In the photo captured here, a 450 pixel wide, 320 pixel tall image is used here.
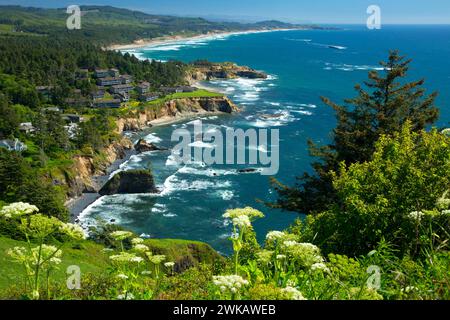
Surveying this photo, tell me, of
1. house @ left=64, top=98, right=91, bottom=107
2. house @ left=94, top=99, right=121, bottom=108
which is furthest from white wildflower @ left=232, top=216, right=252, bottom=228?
house @ left=64, top=98, right=91, bottom=107

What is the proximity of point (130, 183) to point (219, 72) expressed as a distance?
336ft

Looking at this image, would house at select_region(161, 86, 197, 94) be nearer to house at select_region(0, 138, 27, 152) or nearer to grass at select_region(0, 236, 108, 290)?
house at select_region(0, 138, 27, 152)

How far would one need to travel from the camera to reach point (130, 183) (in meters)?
58.0

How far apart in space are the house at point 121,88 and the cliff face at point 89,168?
35.9 metres

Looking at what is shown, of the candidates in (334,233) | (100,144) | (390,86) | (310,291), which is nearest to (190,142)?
(100,144)

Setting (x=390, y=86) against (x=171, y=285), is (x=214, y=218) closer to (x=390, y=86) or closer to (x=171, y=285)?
(x=390, y=86)

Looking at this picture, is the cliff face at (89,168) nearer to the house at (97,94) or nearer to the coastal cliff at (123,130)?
the coastal cliff at (123,130)

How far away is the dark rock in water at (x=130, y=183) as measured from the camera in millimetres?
57844

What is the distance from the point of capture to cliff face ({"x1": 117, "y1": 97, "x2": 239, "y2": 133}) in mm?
95875

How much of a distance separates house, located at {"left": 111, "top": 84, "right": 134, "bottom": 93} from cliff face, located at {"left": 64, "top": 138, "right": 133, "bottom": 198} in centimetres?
3587

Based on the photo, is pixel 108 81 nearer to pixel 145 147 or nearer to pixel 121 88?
pixel 121 88

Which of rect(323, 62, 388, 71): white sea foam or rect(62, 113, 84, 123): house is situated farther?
rect(323, 62, 388, 71): white sea foam

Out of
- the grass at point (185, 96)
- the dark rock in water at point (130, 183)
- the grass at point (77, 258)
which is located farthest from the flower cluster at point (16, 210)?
the grass at point (185, 96)

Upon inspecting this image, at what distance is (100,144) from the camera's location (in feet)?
229
